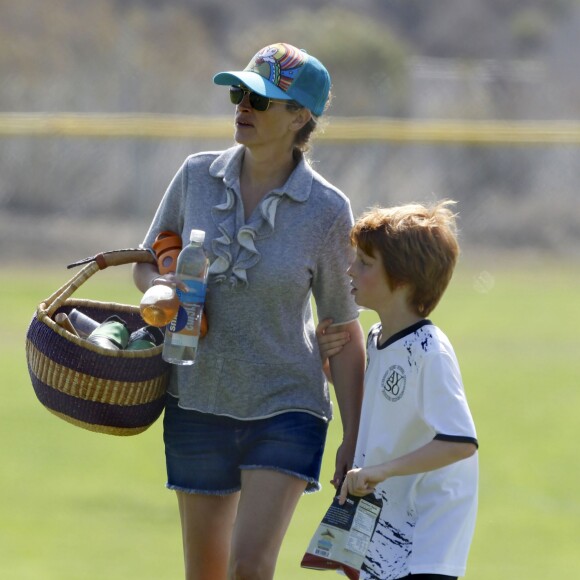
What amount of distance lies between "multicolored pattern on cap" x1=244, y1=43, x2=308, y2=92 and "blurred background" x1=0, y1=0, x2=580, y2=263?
11.8m

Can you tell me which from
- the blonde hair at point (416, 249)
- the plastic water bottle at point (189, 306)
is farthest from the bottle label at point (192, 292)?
the blonde hair at point (416, 249)

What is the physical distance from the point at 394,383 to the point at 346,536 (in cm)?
44

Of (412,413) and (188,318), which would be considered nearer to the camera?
(412,413)

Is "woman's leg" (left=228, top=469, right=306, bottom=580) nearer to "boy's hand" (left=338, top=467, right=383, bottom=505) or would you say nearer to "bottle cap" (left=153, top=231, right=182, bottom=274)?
"boy's hand" (left=338, top=467, right=383, bottom=505)

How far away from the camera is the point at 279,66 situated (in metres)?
4.05

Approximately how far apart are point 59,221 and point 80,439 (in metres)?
10.0

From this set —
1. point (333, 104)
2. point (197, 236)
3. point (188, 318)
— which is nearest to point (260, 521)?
point (188, 318)

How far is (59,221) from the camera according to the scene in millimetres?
17422

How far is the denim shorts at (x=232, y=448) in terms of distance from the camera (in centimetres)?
397

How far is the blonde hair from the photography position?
145 inches

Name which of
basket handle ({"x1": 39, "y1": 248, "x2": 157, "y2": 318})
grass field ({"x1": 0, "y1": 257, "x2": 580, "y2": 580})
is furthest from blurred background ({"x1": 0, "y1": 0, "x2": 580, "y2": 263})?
basket handle ({"x1": 39, "y1": 248, "x2": 157, "y2": 318})

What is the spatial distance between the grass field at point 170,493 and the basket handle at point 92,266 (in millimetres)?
1476

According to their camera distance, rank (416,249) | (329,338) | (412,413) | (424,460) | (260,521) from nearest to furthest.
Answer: (424,460)
(412,413)
(416,249)
(260,521)
(329,338)

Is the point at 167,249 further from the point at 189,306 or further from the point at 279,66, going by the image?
the point at 279,66
